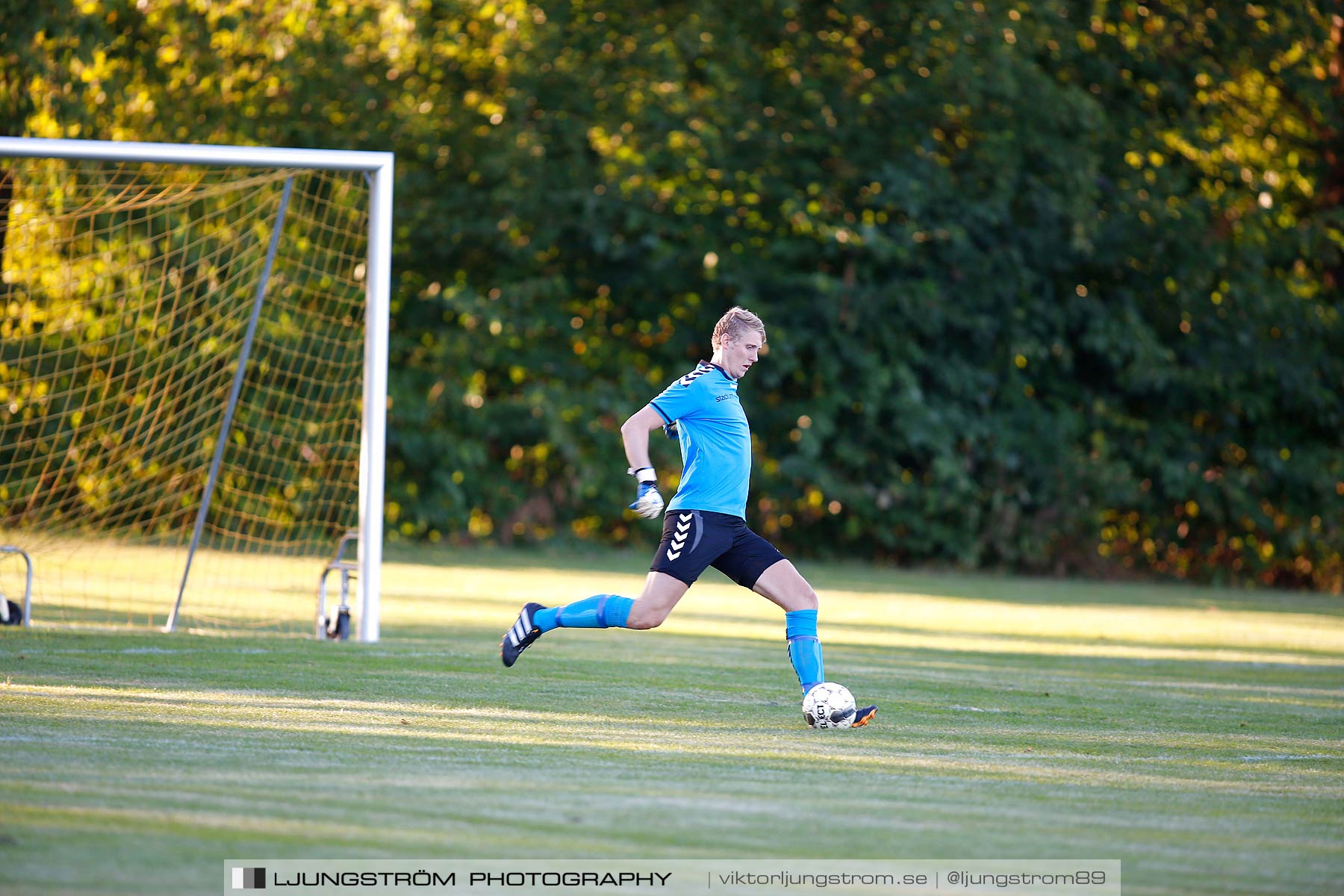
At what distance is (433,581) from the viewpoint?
1540 centimetres

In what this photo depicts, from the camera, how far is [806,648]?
7008 millimetres

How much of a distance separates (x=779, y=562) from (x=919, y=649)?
13.0 feet

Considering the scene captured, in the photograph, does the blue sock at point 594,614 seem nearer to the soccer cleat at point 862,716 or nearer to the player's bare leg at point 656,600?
the player's bare leg at point 656,600

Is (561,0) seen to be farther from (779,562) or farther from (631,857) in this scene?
(631,857)

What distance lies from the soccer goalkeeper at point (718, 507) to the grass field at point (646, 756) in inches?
18.8

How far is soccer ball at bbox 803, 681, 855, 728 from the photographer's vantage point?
6754 mm

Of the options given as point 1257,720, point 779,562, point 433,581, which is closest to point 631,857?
point 779,562

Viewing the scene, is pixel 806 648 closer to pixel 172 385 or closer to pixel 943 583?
pixel 172 385

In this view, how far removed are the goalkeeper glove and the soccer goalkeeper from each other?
10mm

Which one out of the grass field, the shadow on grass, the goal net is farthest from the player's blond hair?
the shadow on grass

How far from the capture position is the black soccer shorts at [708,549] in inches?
273

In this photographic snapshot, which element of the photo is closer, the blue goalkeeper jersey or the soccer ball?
the soccer ball

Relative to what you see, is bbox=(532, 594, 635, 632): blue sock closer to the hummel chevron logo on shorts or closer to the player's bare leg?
the player's bare leg

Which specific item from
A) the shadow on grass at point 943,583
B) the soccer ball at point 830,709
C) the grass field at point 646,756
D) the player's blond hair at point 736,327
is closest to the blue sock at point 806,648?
the soccer ball at point 830,709
